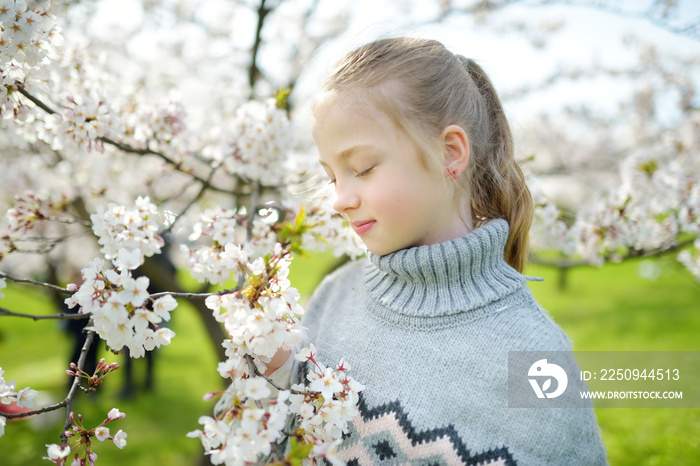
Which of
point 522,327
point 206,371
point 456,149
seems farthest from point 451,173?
point 206,371

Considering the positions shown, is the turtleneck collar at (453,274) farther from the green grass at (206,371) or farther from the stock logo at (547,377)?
the green grass at (206,371)

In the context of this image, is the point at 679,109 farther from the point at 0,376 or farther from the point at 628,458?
the point at 0,376

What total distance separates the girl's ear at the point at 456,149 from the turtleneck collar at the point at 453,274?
172 millimetres

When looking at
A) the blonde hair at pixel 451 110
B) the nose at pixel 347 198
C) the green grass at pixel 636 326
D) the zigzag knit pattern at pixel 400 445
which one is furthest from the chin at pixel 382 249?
the green grass at pixel 636 326

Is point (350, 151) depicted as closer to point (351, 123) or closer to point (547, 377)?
point (351, 123)

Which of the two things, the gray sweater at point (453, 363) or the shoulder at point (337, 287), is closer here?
the gray sweater at point (453, 363)

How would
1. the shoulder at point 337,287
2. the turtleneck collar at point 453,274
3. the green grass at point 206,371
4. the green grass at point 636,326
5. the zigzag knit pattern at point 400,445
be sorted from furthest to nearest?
1. the green grass at point 206,371
2. the green grass at point 636,326
3. the shoulder at point 337,287
4. the turtleneck collar at point 453,274
5. the zigzag knit pattern at point 400,445

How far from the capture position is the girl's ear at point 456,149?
125cm

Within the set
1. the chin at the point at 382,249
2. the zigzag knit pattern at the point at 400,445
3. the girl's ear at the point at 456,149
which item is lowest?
the zigzag knit pattern at the point at 400,445

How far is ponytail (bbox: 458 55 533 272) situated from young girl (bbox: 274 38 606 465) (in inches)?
0.7

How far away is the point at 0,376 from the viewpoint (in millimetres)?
1082

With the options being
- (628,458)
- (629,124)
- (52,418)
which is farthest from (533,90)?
(52,418)

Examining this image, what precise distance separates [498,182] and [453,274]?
0.35 metres

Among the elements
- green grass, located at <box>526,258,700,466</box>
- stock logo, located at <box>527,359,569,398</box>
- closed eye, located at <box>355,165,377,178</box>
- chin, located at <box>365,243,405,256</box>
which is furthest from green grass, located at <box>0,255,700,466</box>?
stock logo, located at <box>527,359,569,398</box>
